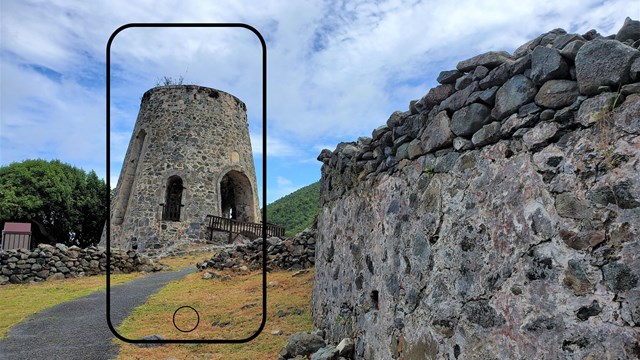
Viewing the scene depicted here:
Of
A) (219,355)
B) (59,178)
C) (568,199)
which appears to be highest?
(59,178)

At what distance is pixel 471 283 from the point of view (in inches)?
132

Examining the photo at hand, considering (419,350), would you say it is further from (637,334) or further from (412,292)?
(637,334)

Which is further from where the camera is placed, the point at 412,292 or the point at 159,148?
the point at 159,148

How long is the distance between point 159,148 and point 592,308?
779 inches

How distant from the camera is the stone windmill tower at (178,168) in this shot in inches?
776

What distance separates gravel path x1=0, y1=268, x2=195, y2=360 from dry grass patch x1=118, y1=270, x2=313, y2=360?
0.28 m

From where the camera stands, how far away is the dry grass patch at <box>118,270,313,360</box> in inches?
246

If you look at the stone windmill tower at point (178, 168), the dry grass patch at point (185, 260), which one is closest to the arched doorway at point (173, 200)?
the stone windmill tower at point (178, 168)

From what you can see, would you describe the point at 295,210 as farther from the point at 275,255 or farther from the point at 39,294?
the point at 39,294

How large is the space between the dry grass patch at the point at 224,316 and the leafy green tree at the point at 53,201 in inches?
656

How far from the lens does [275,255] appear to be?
12.9m

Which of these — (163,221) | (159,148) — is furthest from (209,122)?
(163,221)

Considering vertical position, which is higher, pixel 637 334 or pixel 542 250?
pixel 542 250

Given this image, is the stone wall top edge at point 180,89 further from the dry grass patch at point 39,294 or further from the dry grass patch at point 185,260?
the dry grass patch at point 39,294
